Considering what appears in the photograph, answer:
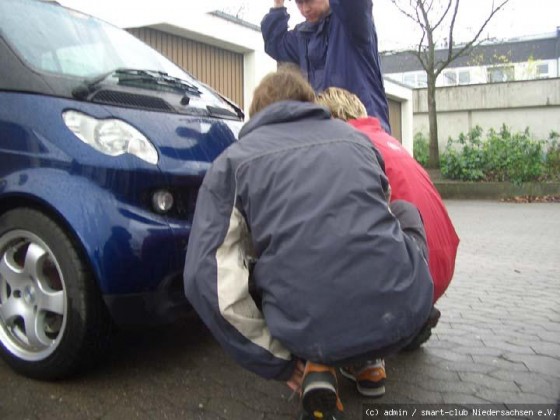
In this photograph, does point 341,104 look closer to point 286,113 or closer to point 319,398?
point 286,113

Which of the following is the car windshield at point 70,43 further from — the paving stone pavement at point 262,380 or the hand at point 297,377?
the hand at point 297,377

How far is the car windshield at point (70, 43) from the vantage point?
2.77 metres

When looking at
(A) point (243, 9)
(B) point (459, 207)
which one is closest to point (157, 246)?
(B) point (459, 207)

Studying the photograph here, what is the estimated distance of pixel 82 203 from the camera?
2.34m

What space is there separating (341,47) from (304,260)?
1.80 metres

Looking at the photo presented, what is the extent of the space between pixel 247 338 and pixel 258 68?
29.9ft

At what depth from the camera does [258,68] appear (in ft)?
34.6

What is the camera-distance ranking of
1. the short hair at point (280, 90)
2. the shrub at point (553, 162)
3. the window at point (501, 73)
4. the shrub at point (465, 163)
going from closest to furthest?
the short hair at point (280, 90)
the shrub at point (553, 162)
the shrub at point (465, 163)
the window at point (501, 73)

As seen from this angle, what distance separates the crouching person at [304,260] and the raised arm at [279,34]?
1615 millimetres

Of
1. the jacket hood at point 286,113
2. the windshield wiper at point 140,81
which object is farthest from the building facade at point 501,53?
the jacket hood at point 286,113

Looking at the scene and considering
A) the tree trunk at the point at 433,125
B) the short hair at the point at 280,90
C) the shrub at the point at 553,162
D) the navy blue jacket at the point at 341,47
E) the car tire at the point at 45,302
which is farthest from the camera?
the tree trunk at the point at 433,125

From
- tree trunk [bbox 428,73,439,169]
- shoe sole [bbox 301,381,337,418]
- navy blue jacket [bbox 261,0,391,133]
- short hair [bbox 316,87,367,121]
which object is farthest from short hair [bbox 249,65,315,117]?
tree trunk [bbox 428,73,439,169]

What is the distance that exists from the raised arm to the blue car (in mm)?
1076

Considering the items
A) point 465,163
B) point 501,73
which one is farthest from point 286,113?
point 501,73
